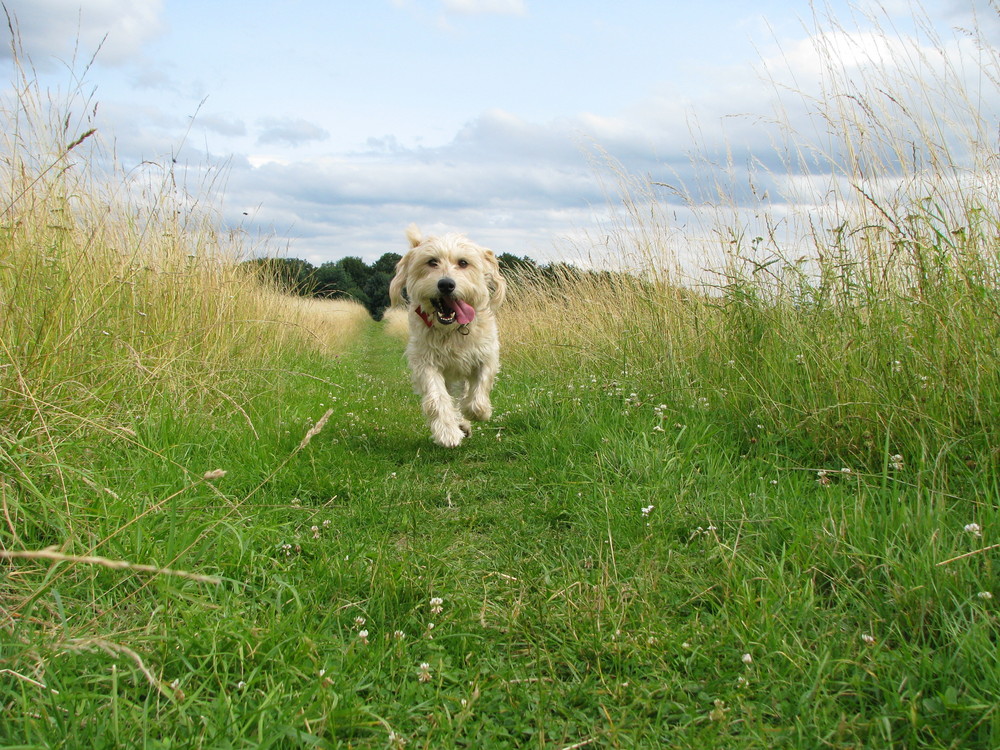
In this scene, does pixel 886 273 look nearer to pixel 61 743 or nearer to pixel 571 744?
pixel 571 744

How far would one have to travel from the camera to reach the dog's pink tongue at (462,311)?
215 inches

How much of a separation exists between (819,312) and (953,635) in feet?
7.88

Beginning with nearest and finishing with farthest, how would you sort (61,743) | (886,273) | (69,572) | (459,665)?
(61,743) → (459,665) → (69,572) → (886,273)

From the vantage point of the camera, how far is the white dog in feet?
17.9

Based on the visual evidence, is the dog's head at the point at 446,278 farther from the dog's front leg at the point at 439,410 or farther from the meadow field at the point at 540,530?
the meadow field at the point at 540,530

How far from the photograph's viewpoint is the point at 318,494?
350 cm

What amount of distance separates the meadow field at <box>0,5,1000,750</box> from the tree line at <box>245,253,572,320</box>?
308 centimetres

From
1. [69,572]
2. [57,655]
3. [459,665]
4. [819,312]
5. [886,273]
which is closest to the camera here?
[57,655]

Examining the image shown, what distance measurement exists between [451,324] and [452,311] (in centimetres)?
11

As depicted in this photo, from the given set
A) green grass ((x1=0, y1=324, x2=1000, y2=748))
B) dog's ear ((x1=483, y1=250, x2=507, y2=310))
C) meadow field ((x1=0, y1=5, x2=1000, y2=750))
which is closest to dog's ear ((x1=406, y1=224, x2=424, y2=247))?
dog's ear ((x1=483, y1=250, x2=507, y2=310))

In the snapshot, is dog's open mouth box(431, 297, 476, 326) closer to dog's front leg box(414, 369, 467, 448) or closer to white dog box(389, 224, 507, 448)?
white dog box(389, 224, 507, 448)

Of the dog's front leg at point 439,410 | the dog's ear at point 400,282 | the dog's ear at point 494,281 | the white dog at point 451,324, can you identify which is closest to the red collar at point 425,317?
the white dog at point 451,324

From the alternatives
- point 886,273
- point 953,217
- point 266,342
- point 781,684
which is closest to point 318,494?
point 781,684

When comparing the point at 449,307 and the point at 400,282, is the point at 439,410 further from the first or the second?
the point at 400,282
